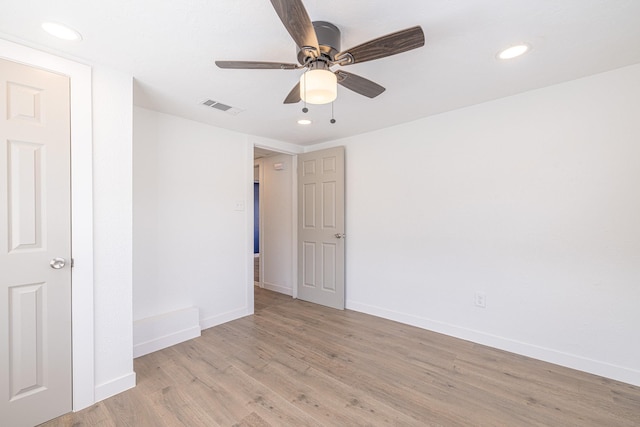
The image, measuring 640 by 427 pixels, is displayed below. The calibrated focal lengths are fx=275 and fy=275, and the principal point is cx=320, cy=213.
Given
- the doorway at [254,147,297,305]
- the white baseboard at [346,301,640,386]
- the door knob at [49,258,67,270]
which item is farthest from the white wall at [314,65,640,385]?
the door knob at [49,258,67,270]

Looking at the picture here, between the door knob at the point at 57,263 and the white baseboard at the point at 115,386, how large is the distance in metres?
0.88

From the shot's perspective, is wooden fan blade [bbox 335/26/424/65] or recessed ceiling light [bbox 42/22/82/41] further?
recessed ceiling light [bbox 42/22/82/41]

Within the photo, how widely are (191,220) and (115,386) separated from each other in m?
1.59

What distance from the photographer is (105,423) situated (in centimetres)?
170

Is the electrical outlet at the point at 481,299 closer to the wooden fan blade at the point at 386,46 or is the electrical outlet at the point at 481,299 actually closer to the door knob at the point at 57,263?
the wooden fan blade at the point at 386,46

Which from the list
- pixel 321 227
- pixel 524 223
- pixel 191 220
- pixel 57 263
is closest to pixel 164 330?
pixel 191 220

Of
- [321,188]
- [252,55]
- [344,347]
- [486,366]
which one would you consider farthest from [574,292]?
[252,55]

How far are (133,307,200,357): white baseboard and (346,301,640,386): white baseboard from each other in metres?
2.12

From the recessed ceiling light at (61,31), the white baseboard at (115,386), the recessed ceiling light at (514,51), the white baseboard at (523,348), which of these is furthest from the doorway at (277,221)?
the recessed ceiling light at (514,51)

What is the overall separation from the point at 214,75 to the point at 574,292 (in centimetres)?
335

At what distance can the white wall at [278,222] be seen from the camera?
14.4 feet

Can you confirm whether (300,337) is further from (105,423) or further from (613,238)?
(613,238)

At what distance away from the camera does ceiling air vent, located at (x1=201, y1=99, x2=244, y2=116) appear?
8.39 feet

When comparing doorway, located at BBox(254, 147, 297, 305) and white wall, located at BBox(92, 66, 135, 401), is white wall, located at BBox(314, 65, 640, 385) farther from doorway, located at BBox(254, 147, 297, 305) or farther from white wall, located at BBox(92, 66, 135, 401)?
white wall, located at BBox(92, 66, 135, 401)
